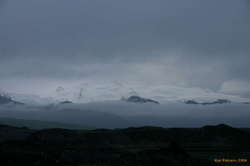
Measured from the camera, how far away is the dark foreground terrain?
65.6 metres

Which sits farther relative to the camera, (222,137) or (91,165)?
(222,137)

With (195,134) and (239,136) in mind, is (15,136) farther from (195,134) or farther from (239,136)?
(239,136)

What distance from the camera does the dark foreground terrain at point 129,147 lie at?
215 ft

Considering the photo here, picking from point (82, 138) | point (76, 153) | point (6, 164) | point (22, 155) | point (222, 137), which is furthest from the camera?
point (222, 137)

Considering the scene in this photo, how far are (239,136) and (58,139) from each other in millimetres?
69717

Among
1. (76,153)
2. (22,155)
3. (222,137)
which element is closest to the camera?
(22,155)

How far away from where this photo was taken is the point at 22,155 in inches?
2670

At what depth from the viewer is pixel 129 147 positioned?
374 feet

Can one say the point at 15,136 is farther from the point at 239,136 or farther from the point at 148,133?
the point at 239,136

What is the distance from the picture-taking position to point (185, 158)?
224 feet

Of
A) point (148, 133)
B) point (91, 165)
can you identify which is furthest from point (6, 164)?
point (148, 133)

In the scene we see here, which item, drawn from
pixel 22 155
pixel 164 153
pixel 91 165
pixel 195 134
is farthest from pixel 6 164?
pixel 195 134

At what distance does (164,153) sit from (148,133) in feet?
246

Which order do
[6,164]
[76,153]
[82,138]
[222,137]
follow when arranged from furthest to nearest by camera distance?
[222,137] < [82,138] < [76,153] < [6,164]
